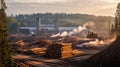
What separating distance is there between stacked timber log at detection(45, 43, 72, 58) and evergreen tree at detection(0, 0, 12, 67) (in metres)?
14.6

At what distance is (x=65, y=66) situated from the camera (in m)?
35.2

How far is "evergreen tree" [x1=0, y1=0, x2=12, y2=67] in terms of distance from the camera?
27594mm

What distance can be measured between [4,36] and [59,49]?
15.1m

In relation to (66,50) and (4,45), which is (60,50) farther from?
(4,45)

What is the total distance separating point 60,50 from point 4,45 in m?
15.6

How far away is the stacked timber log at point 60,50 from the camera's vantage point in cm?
4183

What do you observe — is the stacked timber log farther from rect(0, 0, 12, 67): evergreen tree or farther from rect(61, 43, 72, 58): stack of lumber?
rect(0, 0, 12, 67): evergreen tree

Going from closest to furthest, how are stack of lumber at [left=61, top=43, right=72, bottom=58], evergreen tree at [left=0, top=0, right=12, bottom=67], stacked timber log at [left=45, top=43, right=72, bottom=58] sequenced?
evergreen tree at [left=0, top=0, right=12, bottom=67] → stacked timber log at [left=45, top=43, right=72, bottom=58] → stack of lumber at [left=61, top=43, right=72, bottom=58]

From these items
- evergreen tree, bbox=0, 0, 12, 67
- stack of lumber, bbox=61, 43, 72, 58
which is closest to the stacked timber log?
stack of lumber, bbox=61, 43, 72, 58

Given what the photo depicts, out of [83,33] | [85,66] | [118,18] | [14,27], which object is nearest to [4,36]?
[85,66]

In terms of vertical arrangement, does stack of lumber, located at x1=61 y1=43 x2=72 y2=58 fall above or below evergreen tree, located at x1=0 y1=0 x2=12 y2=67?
below

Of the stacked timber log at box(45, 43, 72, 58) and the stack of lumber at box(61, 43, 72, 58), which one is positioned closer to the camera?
the stacked timber log at box(45, 43, 72, 58)

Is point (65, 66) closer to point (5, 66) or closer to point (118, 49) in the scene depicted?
point (118, 49)

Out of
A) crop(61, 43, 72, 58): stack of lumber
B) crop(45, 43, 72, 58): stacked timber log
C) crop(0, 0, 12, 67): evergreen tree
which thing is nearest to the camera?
crop(0, 0, 12, 67): evergreen tree
